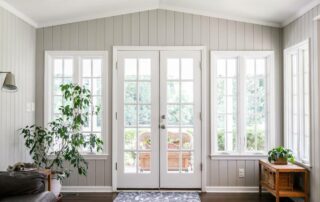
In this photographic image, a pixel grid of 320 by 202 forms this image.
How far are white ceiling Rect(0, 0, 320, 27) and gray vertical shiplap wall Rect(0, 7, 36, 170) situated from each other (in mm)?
A: 200

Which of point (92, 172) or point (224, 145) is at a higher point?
point (224, 145)

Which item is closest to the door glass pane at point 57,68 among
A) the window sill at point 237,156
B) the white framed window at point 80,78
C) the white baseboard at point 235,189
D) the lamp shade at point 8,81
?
the white framed window at point 80,78

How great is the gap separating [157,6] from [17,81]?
2170 millimetres

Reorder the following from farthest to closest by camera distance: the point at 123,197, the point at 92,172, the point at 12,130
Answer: the point at 92,172 < the point at 123,197 < the point at 12,130

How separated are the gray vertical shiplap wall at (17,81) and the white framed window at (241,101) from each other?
258cm

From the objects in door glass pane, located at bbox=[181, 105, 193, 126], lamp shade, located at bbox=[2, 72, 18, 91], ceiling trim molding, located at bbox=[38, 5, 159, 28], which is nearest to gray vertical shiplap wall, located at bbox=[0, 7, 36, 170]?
ceiling trim molding, located at bbox=[38, 5, 159, 28]

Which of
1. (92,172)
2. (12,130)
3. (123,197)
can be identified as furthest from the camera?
(92,172)

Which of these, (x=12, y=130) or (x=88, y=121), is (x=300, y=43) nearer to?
(x=88, y=121)

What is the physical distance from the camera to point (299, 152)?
3.89m

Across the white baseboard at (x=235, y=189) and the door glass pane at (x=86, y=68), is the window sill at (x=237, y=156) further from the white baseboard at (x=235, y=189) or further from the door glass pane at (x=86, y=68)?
the door glass pane at (x=86, y=68)

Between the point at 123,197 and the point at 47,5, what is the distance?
8.73ft

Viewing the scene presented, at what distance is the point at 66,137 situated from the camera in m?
3.98

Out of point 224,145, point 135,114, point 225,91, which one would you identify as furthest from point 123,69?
point 224,145

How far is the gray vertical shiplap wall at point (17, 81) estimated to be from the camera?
349cm
